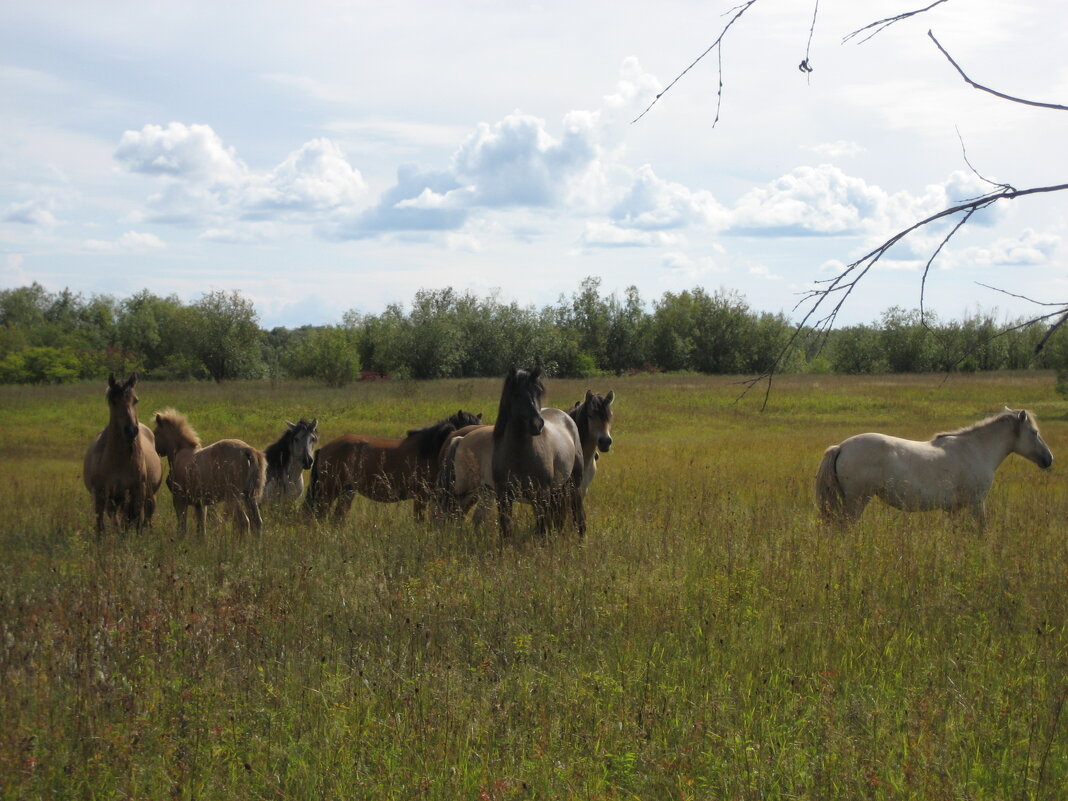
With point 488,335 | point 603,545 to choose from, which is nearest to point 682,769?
point 603,545

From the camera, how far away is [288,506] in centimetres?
1079

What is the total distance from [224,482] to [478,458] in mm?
2976

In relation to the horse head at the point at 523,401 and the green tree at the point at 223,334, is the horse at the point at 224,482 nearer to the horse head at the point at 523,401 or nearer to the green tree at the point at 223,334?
the horse head at the point at 523,401

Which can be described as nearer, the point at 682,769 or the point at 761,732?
the point at 682,769

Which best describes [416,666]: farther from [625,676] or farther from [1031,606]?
[1031,606]

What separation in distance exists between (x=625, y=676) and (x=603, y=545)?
314 centimetres

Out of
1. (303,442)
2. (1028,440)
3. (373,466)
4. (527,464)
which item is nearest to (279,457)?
(303,442)

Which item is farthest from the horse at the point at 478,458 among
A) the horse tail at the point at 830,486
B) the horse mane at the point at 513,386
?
the horse tail at the point at 830,486

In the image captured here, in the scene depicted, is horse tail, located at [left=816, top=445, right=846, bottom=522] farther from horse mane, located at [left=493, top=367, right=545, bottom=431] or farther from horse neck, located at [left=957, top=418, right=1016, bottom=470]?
horse mane, located at [left=493, top=367, right=545, bottom=431]

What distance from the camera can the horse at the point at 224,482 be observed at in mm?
9820

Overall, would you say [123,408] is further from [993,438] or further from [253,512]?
[993,438]

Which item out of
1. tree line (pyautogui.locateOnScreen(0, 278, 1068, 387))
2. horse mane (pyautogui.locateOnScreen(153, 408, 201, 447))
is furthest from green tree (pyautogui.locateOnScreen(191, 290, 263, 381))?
horse mane (pyautogui.locateOnScreen(153, 408, 201, 447))

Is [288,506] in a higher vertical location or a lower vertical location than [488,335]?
lower

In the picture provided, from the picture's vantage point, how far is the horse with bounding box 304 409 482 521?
10.9 meters
